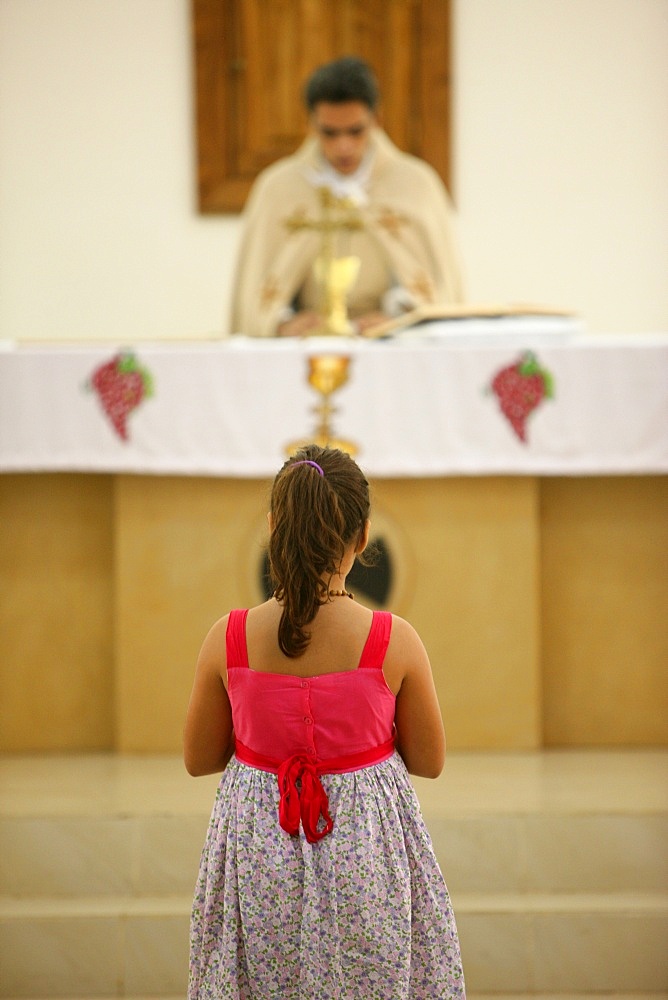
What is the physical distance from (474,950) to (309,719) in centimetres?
125

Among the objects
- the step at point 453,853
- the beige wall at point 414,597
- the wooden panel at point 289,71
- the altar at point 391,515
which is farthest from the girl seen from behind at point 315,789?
the wooden panel at point 289,71

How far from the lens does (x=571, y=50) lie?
5.51 meters

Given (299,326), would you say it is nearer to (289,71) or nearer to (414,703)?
(289,71)

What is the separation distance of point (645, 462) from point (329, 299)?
1.04 metres

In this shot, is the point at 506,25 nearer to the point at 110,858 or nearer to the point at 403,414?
the point at 403,414

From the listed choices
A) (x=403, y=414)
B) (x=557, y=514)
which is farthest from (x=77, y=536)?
(x=557, y=514)

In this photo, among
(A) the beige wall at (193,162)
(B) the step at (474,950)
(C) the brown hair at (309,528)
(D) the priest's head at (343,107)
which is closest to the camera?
(C) the brown hair at (309,528)

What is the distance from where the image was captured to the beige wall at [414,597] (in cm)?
361

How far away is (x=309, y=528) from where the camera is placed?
69.8 inches

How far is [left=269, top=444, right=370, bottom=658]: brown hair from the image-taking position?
5.83ft

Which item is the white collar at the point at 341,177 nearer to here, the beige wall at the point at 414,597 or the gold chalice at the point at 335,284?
the gold chalice at the point at 335,284

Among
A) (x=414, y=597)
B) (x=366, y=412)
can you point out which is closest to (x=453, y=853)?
(x=414, y=597)

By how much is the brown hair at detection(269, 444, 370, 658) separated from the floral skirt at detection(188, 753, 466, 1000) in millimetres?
238

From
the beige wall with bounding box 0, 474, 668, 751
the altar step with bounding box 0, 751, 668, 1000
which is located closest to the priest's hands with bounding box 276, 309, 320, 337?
the beige wall with bounding box 0, 474, 668, 751
